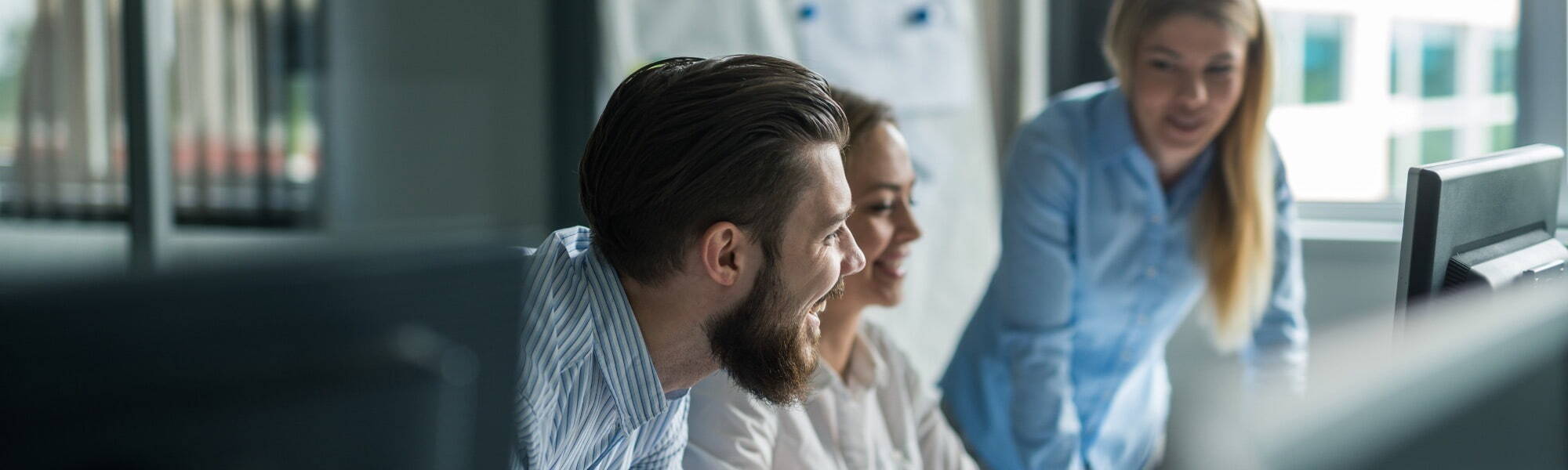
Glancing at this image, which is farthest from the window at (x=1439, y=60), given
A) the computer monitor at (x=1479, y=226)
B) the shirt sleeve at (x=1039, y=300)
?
the computer monitor at (x=1479, y=226)

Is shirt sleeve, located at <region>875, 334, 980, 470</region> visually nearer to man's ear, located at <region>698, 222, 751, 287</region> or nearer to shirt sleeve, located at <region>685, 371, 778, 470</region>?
shirt sleeve, located at <region>685, 371, 778, 470</region>

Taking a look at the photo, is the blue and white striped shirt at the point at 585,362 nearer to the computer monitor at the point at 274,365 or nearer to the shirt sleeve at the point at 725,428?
the shirt sleeve at the point at 725,428

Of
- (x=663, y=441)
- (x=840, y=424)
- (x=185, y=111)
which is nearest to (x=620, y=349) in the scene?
(x=663, y=441)

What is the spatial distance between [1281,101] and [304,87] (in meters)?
2.56

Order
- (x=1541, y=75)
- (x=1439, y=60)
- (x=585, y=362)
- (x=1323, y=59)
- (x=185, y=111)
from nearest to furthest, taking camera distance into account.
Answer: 1. (x=585, y=362)
2. (x=1541, y=75)
3. (x=1439, y=60)
4. (x=1323, y=59)
5. (x=185, y=111)

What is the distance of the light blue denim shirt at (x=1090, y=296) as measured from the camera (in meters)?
1.78

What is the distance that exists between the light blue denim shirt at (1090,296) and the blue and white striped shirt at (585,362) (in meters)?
0.83

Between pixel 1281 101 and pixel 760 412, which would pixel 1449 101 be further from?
pixel 760 412

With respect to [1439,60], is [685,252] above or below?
below

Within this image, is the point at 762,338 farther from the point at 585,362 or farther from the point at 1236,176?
the point at 1236,176

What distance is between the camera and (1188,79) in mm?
1807

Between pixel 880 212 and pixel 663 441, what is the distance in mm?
499

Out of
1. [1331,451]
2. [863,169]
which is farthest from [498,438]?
[863,169]

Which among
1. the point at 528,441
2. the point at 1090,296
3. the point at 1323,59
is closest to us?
the point at 528,441
